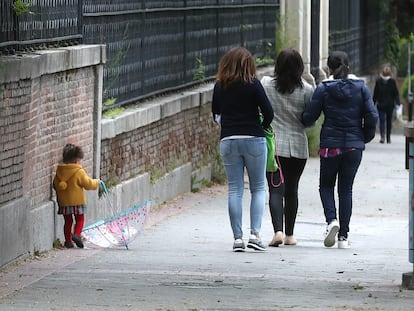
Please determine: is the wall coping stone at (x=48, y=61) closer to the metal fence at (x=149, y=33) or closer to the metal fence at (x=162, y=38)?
the metal fence at (x=149, y=33)

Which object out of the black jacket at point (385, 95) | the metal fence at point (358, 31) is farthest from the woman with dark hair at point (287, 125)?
the black jacket at point (385, 95)

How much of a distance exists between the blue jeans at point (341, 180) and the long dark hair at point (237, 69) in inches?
47.9

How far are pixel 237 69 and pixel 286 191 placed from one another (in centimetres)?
140

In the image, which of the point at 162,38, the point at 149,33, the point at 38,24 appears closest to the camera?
the point at 38,24

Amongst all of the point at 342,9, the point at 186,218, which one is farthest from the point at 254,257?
the point at 342,9

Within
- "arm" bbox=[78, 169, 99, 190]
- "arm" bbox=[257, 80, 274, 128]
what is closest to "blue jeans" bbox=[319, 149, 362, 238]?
"arm" bbox=[257, 80, 274, 128]

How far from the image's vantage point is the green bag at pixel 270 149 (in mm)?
11039

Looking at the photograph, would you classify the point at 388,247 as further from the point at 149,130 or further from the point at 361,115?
the point at 149,130

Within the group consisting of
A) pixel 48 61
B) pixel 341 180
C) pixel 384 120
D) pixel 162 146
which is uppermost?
pixel 48 61

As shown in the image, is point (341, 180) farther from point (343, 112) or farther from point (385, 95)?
point (385, 95)

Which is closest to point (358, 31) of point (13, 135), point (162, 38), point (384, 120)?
point (384, 120)

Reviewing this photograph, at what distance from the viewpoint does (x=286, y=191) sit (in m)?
11.6

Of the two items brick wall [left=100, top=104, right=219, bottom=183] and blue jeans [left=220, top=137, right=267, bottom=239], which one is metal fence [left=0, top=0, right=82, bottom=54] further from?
blue jeans [left=220, top=137, right=267, bottom=239]

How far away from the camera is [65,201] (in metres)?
10.8
